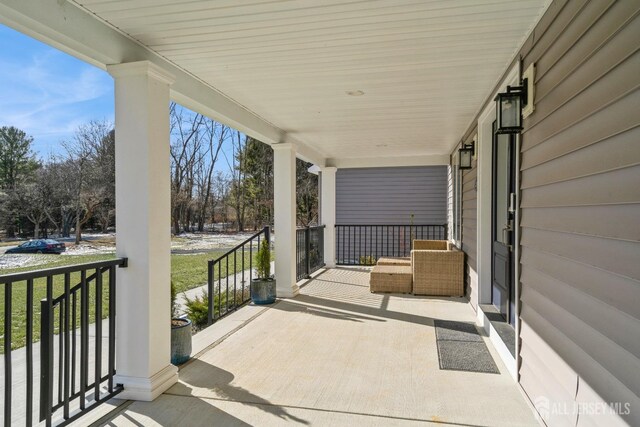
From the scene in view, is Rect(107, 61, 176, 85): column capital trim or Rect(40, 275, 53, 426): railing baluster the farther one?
Rect(107, 61, 176, 85): column capital trim

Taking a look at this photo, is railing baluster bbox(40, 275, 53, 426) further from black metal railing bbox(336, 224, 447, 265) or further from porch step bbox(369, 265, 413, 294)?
black metal railing bbox(336, 224, 447, 265)

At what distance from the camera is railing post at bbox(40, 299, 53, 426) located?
1918 mm

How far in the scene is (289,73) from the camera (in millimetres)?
3201

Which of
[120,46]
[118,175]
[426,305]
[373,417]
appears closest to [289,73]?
[120,46]

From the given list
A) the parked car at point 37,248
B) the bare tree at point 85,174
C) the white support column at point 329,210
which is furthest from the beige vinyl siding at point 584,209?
the bare tree at point 85,174

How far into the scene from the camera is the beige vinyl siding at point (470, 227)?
4.66 m

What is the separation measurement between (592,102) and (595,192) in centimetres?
36

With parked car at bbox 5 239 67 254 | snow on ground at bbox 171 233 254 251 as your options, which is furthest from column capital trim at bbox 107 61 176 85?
snow on ground at bbox 171 233 254 251

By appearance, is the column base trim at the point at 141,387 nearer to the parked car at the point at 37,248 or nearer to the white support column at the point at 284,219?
the white support column at the point at 284,219

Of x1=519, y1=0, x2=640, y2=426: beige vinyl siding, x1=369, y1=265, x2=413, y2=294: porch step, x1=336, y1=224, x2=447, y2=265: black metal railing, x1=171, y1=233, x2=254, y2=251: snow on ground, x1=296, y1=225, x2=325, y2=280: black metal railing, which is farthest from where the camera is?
x1=171, y1=233, x2=254, y2=251: snow on ground

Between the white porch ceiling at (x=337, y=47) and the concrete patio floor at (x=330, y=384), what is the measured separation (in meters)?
2.32

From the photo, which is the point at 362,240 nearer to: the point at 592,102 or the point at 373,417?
the point at 373,417

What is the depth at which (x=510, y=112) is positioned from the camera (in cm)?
249

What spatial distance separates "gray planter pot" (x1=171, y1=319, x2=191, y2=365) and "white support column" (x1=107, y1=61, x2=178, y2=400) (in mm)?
422
